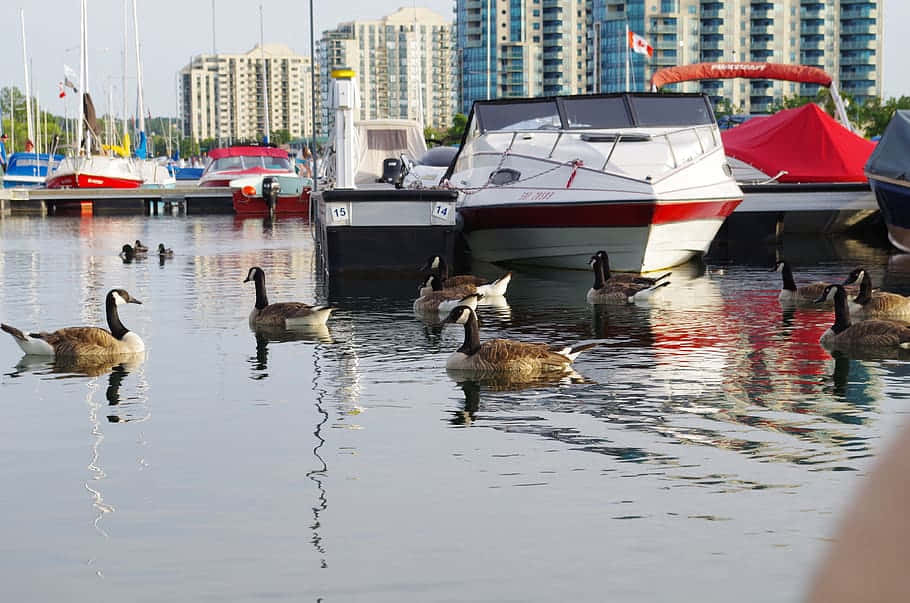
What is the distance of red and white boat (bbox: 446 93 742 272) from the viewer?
22922 millimetres

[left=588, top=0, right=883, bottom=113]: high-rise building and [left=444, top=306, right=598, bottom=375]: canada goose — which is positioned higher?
[left=588, top=0, right=883, bottom=113]: high-rise building

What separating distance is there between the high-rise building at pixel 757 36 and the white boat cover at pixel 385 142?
138m

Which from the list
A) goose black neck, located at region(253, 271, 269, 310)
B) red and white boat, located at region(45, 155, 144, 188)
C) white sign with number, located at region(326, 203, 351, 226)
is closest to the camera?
goose black neck, located at region(253, 271, 269, 310)

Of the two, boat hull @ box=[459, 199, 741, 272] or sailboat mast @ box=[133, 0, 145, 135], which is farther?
sailboat mast @ box=[133, 0, 145, 135]

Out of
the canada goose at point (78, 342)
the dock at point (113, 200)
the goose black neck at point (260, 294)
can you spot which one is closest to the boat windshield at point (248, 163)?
the dock at point (113, 200)

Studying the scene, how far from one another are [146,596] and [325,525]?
4.66ft

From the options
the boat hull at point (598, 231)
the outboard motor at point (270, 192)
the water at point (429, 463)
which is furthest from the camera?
the outboard motor at point (270, 192)

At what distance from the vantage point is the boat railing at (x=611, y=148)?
77.3 feet

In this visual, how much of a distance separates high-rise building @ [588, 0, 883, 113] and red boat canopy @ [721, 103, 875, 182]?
14009 centimetres

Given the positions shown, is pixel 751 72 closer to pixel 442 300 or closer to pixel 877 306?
pixel 877 306

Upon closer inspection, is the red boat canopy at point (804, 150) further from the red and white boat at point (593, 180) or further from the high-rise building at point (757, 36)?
the high-rise building at point (757, 36)

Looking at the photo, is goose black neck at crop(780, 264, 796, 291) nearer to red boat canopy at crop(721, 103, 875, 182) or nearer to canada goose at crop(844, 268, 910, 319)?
canada goose at crop(844, 268, 910, 319)

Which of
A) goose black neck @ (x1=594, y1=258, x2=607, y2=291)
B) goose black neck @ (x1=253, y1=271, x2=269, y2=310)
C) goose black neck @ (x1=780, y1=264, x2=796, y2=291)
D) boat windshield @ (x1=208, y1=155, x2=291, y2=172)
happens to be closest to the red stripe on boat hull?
boat windshield @ (x1=208, y1=155, x2=291, y2=172)

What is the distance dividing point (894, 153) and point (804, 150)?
7148mm
